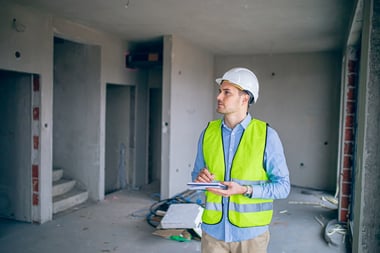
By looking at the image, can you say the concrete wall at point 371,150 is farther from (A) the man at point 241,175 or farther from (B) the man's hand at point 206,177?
(B) the man's hand at point 206,177

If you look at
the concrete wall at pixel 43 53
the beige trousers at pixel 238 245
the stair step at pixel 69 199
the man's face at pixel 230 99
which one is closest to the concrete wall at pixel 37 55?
the concrete wall at pixel 43 53

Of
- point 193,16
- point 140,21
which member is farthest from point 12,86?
point 193,16

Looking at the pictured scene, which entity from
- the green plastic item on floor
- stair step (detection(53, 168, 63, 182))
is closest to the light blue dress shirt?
the green plastic item on floor

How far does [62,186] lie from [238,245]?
14.3 feet

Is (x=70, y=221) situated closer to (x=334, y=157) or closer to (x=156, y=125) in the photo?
(x=156, y=125)

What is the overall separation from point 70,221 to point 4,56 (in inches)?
90.2

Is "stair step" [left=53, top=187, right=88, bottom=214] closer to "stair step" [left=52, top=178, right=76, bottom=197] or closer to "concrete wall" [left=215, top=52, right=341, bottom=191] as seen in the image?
"stair step" [left=52, top=178, right=76, bottom=197]

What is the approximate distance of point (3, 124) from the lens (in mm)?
4816

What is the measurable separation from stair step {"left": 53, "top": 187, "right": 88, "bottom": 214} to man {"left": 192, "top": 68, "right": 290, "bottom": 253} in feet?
12.4

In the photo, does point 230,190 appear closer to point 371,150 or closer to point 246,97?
point 246,97

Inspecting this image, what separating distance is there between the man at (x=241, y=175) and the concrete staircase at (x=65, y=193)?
384 cm

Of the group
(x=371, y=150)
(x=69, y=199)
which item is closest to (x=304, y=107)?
(x=69, y=199)

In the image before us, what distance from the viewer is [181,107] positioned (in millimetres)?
6332

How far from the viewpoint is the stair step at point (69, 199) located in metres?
5.22
